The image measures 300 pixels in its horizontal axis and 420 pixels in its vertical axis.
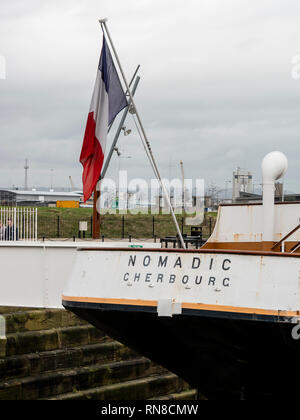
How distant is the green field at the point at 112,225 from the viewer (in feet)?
95.9

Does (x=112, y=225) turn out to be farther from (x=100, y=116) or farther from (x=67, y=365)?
(x=100, y=116)

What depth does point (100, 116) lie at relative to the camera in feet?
32.9

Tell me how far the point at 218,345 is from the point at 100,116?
4064mm

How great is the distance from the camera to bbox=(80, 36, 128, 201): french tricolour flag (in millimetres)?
9977

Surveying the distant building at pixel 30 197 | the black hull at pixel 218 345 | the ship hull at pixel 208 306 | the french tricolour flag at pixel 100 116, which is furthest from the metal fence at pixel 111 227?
the distant building at pixel 30 197

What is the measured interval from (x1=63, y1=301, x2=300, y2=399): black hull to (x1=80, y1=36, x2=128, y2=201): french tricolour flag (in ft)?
7.37

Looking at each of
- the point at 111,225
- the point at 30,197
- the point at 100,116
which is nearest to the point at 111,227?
the point at 111,225

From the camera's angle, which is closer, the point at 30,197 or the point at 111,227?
the point at 111,227

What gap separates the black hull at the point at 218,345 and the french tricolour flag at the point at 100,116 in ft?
7.37

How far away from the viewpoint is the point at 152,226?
32.2 m

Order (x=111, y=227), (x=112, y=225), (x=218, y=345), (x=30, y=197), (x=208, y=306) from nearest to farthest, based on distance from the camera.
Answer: (x=208, y=306) → (x=218, y=345) → (x=111, y=227) → (x=112, y=225) → (x=30, y=197)

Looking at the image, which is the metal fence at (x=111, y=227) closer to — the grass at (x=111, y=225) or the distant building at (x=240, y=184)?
the grass at (x=111, y=225)

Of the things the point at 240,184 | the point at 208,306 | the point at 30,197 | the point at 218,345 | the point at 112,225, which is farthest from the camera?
the point at 30,197
